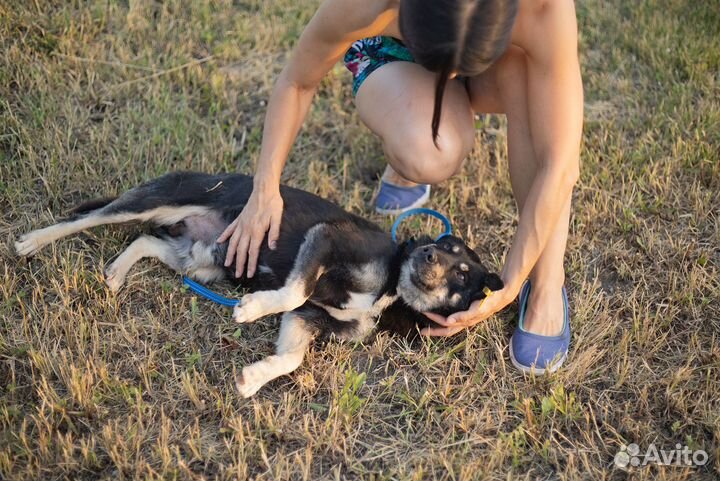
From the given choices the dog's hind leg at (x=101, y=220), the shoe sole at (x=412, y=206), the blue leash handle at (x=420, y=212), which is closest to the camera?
the dog's hind leg at (x=101, y=220)

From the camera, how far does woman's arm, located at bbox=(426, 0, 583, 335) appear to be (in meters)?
3.13

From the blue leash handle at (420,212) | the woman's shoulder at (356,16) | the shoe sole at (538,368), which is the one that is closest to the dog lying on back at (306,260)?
the blue leash handle at (420,212)

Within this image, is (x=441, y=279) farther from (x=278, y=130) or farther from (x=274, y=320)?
(x=278, y=130)

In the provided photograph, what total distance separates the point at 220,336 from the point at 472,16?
1941 mm

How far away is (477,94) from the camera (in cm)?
388

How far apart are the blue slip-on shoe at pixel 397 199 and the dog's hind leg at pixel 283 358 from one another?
1162 millimetres

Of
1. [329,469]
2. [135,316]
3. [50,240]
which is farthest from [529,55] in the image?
[50,240]

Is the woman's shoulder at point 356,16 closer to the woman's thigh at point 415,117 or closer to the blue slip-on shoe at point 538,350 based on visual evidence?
the woman's thigh at point 415,117

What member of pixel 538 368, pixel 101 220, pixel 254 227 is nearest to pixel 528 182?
pixel 538 368

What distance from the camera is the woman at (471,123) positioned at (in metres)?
3.22

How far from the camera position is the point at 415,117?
3740 millimetres

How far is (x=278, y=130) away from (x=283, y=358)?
1.16 meters

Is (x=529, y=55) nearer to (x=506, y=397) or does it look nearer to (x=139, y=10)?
(x=506, y=397)

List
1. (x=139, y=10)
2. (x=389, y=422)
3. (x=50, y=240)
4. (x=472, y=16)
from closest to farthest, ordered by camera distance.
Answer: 1. (x=472, y=16)
2. (x=389, y=422)
3. (x=50, y=240)
4. (x=139, y=10)
